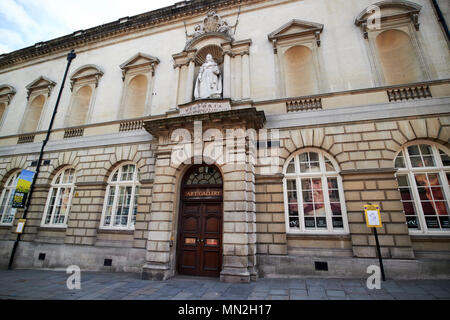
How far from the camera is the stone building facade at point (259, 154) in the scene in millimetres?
7043

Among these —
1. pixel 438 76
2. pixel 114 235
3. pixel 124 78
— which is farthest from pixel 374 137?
pixel 124 78

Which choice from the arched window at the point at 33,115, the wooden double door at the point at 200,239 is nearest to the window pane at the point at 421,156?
the wooden double door at the point at 200,239

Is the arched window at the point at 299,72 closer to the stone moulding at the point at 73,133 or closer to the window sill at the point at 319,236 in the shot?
the window sill at the point at 319,236

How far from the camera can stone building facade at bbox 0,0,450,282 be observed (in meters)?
7.04

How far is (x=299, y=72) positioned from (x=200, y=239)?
831cm

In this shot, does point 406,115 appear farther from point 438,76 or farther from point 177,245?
point 177,245

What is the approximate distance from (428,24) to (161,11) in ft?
41.1

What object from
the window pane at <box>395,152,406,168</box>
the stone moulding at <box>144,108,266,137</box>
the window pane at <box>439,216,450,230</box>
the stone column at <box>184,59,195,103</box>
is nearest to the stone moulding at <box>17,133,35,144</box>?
the stone moulding at <box>144,108,266,137</box>

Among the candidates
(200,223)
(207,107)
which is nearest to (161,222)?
(200,223)

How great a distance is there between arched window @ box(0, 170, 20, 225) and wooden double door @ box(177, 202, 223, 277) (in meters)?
10.4

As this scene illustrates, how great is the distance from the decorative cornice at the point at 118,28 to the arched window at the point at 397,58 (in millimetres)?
6359

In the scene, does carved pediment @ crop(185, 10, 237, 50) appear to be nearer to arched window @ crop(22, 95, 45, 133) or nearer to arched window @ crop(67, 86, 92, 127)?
arched window @ crop(67, 86, 92, 127)

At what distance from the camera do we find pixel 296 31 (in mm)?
9711
